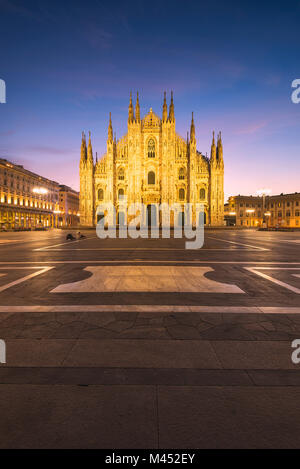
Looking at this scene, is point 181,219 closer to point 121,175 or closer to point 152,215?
point 152,215

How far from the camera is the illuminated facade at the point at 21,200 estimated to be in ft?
179

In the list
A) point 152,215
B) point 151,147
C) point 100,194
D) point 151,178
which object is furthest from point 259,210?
point 100,194

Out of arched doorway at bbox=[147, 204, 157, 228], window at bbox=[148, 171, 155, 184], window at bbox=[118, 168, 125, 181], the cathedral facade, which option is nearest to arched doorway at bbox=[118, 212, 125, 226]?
the cathedral facade

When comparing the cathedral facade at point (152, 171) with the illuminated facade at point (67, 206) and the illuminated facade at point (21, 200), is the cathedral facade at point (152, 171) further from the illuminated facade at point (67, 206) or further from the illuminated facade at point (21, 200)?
the illuminated facade at point (67, 206)

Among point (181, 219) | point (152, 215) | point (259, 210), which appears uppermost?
point (259, 210)

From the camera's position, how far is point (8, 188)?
5600cm

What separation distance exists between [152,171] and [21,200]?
35.7m

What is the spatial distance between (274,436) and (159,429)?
0.86 meters

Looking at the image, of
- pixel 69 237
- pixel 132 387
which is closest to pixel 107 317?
pixel 132 387

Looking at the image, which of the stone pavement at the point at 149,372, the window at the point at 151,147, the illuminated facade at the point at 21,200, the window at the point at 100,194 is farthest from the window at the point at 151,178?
the stone pavement at the point at 149,372

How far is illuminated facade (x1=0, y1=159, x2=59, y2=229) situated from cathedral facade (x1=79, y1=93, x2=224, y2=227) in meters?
11.9

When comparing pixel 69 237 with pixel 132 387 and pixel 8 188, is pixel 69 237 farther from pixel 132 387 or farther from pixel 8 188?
pixel 8 188

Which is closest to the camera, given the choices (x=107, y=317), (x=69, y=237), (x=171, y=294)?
(x=107, y=317)

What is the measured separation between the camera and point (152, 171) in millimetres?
54094
